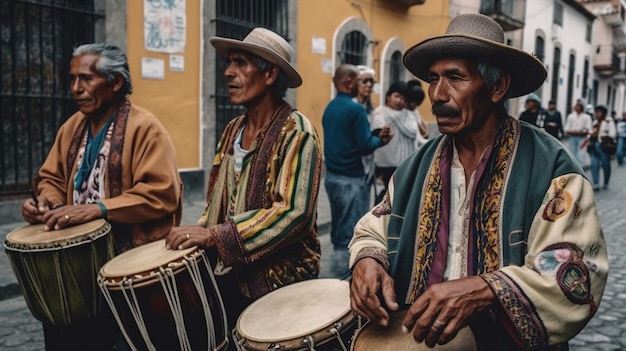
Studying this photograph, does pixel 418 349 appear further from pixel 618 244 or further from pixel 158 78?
pixel 158 78

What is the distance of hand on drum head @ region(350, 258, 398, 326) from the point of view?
1713 millimetres

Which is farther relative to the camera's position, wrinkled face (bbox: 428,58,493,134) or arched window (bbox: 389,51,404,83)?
arched window (bbox: 389,51,404,83)

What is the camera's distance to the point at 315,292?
2.14 m

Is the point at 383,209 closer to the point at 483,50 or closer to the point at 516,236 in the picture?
the point at 516,236

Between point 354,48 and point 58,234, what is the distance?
433 inches

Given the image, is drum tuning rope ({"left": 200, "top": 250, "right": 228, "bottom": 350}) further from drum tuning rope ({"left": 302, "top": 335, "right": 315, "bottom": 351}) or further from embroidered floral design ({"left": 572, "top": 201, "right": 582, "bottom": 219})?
embroidered floral design ({"left": 572, "top": 201, "right": 582, "bottom": 219})

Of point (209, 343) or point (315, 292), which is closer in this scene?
point (315, 292)

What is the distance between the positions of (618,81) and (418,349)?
4473cm

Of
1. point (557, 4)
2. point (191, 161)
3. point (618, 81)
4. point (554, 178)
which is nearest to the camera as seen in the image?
point (554, 178)

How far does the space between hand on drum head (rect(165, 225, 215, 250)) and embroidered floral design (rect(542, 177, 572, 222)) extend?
1219 millimetres

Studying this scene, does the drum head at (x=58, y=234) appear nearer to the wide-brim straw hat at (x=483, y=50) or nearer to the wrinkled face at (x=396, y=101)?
the wide-brim straw hat at (x=483, y=50)

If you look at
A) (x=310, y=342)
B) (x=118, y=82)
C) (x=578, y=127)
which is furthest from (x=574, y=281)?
(x=578, y=127)

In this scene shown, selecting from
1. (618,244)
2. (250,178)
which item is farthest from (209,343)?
(618,244)

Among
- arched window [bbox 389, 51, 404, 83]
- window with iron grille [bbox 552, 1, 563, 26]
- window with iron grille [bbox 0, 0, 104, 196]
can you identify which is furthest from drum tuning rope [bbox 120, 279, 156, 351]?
window with iron grille [bbox 552, 1, 563, 26]
